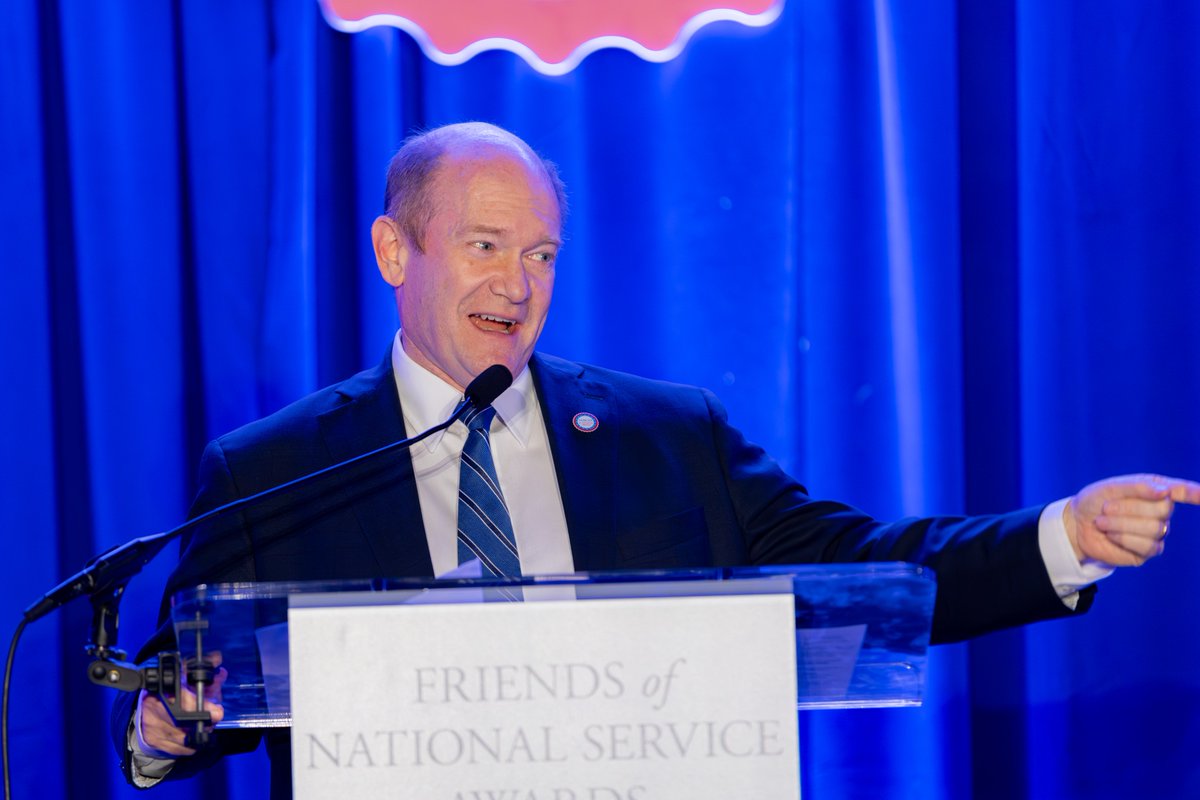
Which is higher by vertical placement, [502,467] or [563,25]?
[563,25]

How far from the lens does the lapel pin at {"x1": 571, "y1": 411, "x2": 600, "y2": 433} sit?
2426 mm

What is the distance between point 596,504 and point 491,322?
0.38 m

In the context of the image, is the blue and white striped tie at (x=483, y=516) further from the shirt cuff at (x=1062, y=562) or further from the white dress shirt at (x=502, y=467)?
the shirt cuff at (x=1062, y=562)

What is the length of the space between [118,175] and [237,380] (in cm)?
54

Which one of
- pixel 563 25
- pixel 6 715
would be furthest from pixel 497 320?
pixel 6 715

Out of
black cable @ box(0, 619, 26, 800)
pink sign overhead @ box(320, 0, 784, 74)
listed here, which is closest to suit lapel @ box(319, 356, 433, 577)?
black cable @ box(0, 619, 26, 800)

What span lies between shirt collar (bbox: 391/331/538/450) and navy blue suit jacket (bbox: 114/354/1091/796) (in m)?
0.04

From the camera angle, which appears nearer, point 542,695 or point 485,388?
point 542,695

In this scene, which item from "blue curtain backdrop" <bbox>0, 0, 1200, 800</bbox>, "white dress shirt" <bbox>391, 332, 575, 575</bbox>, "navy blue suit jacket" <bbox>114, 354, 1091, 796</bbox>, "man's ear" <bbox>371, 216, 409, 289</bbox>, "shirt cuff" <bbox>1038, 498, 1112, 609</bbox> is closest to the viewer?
"shirt cuff" <bbox>1038, 498, 1112, 609</bbox>

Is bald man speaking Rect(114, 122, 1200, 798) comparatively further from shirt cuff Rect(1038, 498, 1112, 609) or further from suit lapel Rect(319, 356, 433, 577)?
shirt cuff Rect(1038, 498, 1112, 609)

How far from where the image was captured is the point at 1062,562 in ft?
5.64

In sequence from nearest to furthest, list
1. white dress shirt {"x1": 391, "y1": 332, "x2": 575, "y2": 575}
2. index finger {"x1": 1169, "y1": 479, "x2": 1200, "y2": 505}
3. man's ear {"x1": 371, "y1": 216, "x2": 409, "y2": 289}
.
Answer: index finger {"x1": 1169, "y1": 479, "x2": 1200, "y2": 505} → white dress shirt {"x1": 391, "y1": 332, "x2": 575, "y2": 575} → man's ear {"x1": 371, "y1": 216, "x2": 409, "y2": 289}

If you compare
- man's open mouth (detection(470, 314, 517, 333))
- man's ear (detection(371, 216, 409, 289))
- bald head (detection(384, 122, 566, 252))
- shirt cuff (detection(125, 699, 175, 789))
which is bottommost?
shirt cuff (detection(125, 699, 175, 789))

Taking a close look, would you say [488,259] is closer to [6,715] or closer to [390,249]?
[390,249]
